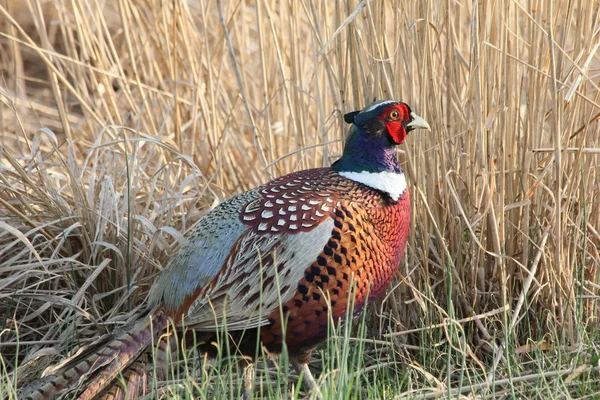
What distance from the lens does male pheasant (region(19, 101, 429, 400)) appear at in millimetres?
2746

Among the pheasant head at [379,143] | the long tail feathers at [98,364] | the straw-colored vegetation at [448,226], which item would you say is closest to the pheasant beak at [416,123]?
the pheasant head at [379,143]

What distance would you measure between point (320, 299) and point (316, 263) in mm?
117

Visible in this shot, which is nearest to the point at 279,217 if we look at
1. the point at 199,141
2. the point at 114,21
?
the point at 199,141

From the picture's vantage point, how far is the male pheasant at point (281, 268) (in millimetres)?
2746

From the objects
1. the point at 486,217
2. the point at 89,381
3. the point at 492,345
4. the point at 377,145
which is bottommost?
the point at 492,345

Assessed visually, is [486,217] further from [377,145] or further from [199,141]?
[199,141]

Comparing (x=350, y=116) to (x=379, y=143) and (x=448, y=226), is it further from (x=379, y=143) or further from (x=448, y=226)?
(x=448, y=226)

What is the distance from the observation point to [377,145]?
2.99 metres

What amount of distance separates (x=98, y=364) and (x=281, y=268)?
65cm

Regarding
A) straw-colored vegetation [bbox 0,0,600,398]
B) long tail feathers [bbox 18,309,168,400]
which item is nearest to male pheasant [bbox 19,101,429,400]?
long tail feathers [bbox 18,309,168,400]

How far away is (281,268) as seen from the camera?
276 centimetres

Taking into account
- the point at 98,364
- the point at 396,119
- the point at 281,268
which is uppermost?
the point at 396,119

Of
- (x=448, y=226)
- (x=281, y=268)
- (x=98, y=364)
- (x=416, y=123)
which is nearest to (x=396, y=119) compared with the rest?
(x=416, y=123)

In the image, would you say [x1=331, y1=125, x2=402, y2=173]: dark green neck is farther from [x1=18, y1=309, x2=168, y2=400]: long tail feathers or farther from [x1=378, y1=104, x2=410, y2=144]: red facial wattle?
[x1=18, y1=309, x2=168, y2=400]: long tail feathers
